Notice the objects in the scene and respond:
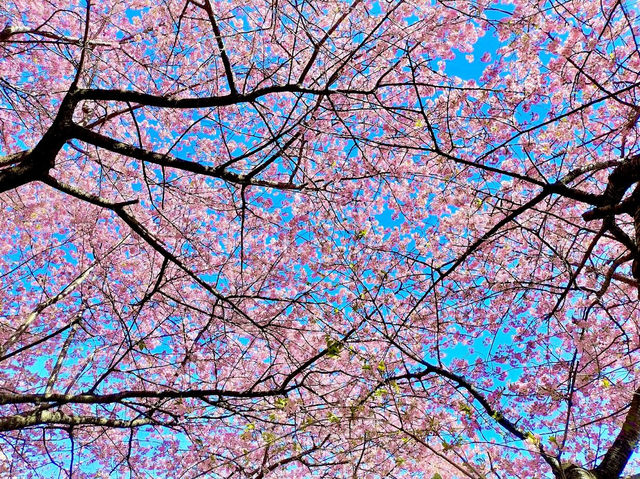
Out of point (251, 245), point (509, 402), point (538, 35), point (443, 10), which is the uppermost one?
point (251, 245)

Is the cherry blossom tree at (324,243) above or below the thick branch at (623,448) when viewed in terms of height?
above

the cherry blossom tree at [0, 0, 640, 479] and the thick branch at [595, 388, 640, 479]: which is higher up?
the cherry blossom tree at [0, 0, 640, 479]

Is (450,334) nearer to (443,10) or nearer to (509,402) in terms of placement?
(509,402)

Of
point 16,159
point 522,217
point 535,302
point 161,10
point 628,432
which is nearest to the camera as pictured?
point 16,159

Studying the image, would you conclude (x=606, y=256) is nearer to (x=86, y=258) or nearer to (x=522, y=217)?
(x=522, y=217)

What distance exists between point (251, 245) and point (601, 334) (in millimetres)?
5792

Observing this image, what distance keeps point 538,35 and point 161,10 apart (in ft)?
15.9

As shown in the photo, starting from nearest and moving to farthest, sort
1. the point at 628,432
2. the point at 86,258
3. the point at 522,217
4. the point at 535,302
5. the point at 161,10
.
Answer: the point at 628,432 < the point at 161,10 < the point at 522,217 < the point at 535,302 < the point at 86,258

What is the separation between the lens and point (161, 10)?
20.7 ft

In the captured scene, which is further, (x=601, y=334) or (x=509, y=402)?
(x=509, y=402)

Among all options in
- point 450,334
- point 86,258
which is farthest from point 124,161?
point 450,334

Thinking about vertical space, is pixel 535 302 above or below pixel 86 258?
below

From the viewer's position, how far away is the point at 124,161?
25.7 ft

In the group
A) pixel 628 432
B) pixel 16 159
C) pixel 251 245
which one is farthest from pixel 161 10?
pixel 628 432
